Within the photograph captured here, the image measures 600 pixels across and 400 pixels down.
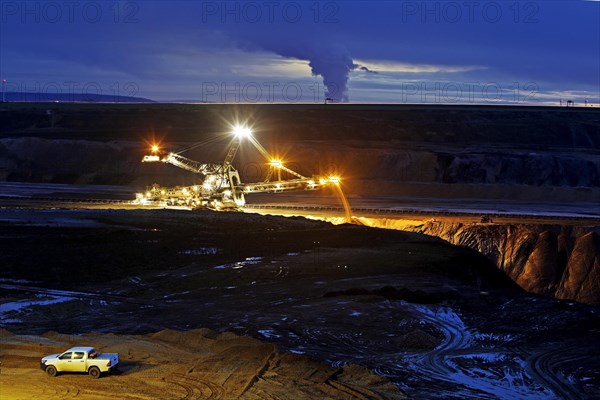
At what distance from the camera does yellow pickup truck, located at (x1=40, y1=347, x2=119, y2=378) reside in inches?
849

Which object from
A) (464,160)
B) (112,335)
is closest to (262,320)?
(112,335)

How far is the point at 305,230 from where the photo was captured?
174ft

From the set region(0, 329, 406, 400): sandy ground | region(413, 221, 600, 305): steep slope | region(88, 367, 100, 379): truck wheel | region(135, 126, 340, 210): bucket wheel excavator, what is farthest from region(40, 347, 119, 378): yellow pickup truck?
region(135, 126, 340, 210): bucket wheel excavator

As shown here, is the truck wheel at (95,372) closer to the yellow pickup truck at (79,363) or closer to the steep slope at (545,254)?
the yellow pickup truck at (79,363)

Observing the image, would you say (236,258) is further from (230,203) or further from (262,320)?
(230,203)

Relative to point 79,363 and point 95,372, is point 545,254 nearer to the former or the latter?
point 95,372

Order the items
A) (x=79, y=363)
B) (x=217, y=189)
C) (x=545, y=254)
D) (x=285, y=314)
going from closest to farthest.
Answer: (x=79, y=363)
(x=285, y=314)
(x=545, y=254)
(x=217, y=189)

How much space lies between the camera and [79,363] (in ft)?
70.7

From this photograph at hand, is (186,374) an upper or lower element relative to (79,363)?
lower

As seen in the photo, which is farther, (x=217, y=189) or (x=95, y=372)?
(x=217, y=189)

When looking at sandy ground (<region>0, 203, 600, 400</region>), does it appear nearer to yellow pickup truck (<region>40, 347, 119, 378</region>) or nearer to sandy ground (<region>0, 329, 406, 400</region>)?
sandy ground (<region>0, 329, 406, 400</region>)

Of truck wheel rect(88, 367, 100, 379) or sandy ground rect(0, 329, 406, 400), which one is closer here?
sandy ground rect(0, 329, 406, 400)

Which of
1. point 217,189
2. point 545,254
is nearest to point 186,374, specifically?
point 545,254

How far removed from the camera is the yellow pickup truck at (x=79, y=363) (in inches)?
849
